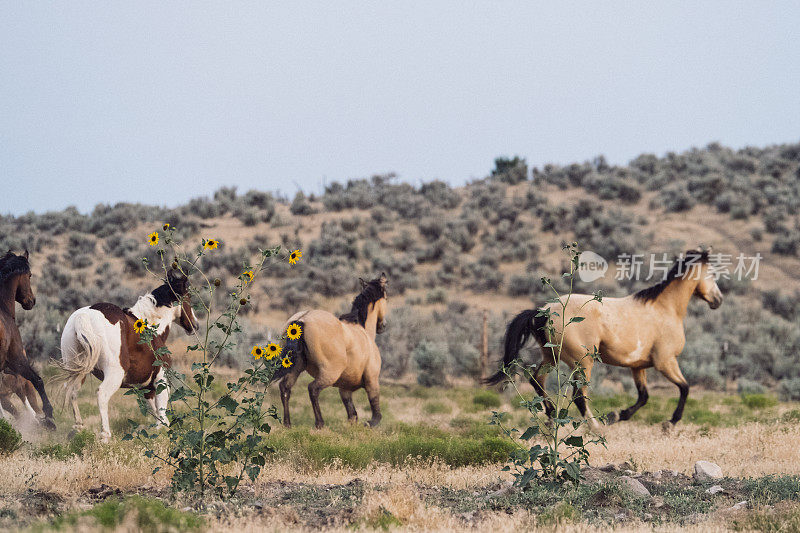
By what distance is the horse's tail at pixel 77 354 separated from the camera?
8.20 meters

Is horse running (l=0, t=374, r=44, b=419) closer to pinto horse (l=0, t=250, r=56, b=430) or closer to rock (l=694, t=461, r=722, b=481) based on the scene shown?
pinto horse (l=0, t=250, r=56, b=430)

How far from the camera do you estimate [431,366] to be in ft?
63.3

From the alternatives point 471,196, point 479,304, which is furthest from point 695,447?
point 471,196

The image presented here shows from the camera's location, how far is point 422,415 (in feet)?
44.2

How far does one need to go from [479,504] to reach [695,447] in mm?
4452

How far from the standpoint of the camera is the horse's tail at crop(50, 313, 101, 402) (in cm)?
820

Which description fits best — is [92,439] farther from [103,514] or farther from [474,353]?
[474,353]

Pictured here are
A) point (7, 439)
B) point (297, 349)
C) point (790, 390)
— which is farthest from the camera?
point (790, 390)

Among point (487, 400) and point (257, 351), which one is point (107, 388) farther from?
point (487, 400)

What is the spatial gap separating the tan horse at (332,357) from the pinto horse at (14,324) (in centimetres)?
300

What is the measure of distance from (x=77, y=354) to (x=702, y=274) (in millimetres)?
9707

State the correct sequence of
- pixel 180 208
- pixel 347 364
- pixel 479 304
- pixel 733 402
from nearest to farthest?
pixel 347 364
pixel 733 402
pixel 479 304
pixel 180 208

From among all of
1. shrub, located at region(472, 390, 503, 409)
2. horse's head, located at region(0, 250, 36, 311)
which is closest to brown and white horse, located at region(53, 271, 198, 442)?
horse's head, located at region(0, 250, 36, 311)

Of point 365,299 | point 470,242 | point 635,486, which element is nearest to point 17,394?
point 365,299
